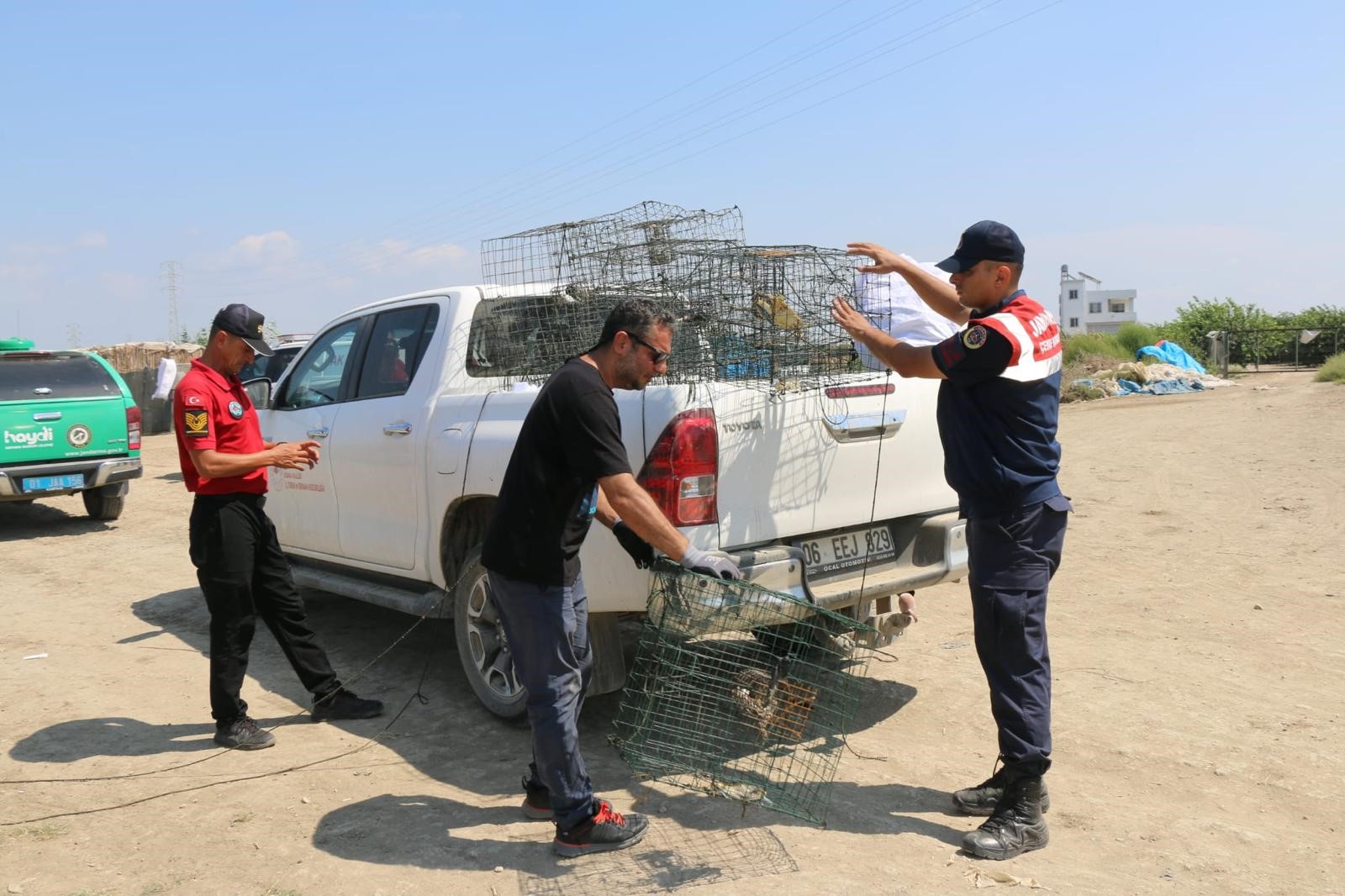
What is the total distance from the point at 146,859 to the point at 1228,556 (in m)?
7.72

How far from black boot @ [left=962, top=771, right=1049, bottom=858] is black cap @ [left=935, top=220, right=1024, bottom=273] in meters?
1.94

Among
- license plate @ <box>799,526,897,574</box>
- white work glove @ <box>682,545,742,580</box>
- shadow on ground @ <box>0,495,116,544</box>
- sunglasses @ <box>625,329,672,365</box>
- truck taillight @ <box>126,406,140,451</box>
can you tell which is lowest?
shadow on ground @ <box>0,495,116,544</box>

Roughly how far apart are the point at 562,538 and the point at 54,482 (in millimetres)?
9608

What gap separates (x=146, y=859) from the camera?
3.90 metres

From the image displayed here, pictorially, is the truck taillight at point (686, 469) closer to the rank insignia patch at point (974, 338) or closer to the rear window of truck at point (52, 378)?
the rank insignia patch at point (974, 338)

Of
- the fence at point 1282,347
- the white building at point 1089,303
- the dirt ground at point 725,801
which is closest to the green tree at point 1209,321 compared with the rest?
the fence at point 1282,347

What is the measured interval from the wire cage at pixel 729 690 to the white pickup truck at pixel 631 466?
0.26 m

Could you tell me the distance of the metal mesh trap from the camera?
14.9 ft

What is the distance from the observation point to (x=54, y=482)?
1105 cm

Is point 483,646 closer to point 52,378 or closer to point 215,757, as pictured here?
point 215,757

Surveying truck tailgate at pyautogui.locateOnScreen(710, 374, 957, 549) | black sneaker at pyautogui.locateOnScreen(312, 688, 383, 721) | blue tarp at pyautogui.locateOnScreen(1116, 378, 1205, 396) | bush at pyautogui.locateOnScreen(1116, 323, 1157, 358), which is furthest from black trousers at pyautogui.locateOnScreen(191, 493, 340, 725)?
bush at pyautogui.locateOnScreen(1116, 323, 1157, 358)

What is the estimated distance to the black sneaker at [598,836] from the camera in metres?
3.77

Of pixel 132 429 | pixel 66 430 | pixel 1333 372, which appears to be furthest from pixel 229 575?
pixel 1333 372

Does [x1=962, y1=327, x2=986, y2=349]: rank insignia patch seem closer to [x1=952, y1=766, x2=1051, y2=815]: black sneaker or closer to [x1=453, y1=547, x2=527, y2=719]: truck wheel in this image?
[x1=952, y1=766, x2=1051, y2=815]: black sneaker
